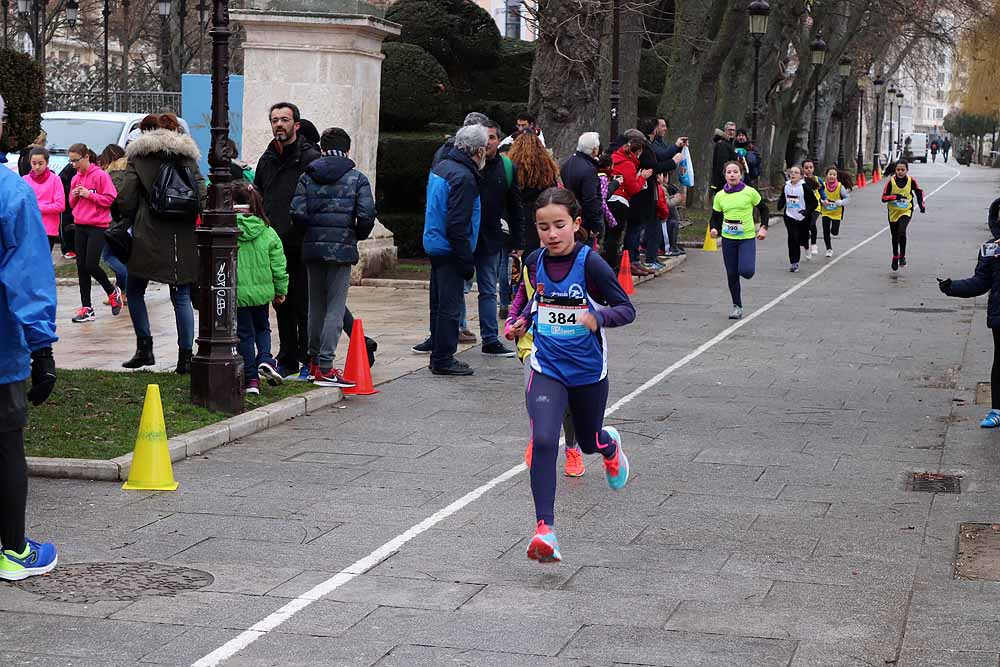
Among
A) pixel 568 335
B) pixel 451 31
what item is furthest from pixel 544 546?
pixel 451 31

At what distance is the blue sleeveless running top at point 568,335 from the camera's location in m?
7.22

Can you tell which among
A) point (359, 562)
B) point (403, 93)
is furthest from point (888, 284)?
point (359, 562)

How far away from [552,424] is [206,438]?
10.4 ft

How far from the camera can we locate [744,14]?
30344mm

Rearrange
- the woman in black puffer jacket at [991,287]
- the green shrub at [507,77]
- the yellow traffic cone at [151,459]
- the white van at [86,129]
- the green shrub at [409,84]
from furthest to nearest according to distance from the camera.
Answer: the green shrub at [507,77], the white van at [86,129], the green shrub at [409,84], the woman in black puffer jacket at [991,287], the yellow traffic cone at [151,459]

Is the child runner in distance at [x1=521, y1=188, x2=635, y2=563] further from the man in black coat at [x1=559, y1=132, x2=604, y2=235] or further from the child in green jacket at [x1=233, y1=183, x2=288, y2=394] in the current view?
the man in black coat at [x1=559, y1=132, x2=604, y2=235]

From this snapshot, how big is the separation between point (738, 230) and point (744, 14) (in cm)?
1478

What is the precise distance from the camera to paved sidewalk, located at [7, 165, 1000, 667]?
5.77 metres

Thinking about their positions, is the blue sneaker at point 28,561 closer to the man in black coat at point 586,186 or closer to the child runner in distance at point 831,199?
the man in black coat at point 586,186

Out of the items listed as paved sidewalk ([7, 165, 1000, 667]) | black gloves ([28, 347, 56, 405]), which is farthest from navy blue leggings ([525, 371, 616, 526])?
black gloves ([28, 347, 56, 405])

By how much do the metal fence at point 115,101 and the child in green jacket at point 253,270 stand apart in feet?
90.2

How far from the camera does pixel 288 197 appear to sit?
11.9 meters

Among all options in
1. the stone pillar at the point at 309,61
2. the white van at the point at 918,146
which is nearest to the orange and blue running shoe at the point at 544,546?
the stone pillar at the point at 309,61

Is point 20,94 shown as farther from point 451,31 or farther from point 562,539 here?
point 451,31
